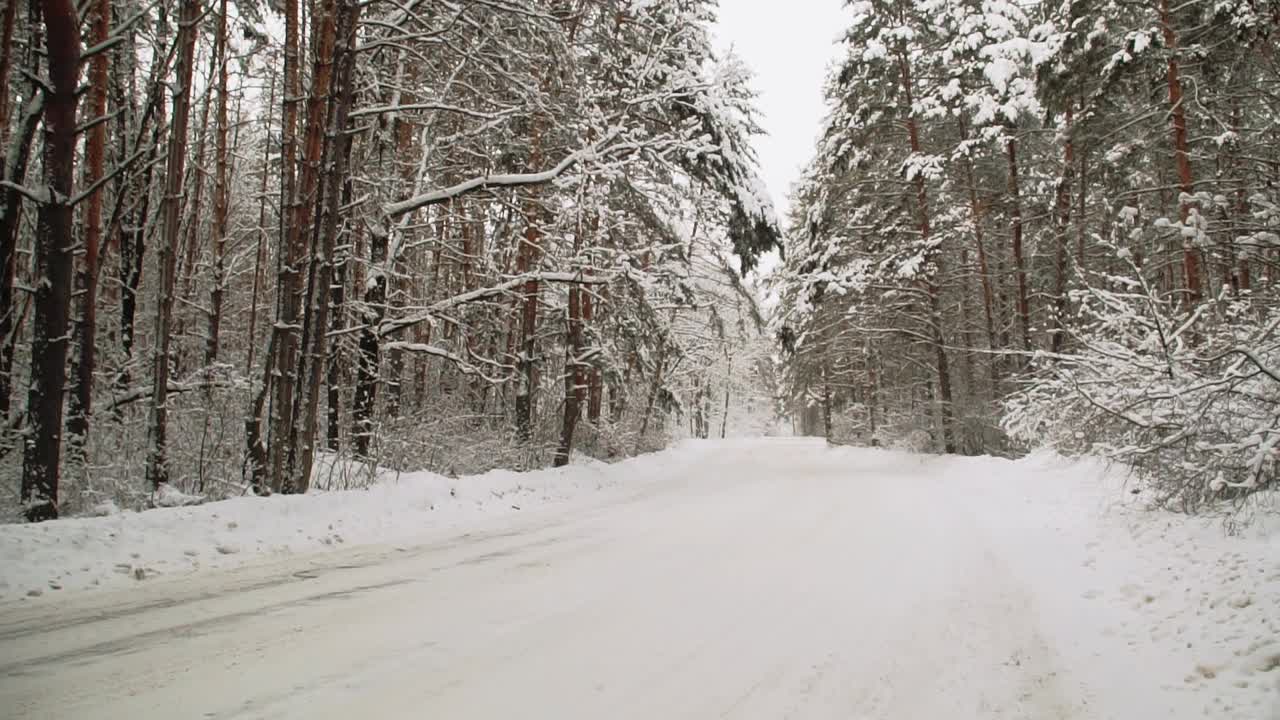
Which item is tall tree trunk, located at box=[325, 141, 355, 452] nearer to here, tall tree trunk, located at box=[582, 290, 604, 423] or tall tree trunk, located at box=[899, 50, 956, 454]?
tall tree trunk, located at box=[582, 290, 604, 423]

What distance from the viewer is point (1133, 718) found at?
8.45ft

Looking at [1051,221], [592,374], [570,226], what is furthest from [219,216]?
[1051,221]

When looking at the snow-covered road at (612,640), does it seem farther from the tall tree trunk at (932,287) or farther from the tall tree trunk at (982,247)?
the tall tree trunk at (932,287)

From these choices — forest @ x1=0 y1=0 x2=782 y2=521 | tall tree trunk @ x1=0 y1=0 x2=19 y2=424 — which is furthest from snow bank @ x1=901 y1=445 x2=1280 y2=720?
tall tree trunk @ x1=0 y1=0 x2=19 y2=424

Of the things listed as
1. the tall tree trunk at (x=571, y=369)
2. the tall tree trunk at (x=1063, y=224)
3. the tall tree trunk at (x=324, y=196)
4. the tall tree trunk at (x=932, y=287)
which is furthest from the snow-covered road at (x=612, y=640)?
the tall tree trunk at (x=932, y=287)

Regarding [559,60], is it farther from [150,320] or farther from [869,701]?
[150,320]

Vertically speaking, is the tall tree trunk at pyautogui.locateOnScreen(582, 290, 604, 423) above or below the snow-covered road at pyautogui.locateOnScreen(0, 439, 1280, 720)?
above

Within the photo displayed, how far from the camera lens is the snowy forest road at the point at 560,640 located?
255 centimetres

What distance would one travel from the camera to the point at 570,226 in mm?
11117

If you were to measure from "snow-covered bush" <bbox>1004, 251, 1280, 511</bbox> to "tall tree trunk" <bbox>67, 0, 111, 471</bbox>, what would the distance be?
29.9ft

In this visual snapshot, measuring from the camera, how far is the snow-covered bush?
416 cm

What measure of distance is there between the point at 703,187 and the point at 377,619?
32.8ft

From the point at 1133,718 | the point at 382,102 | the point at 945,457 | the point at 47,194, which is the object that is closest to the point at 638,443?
the point at 945,457

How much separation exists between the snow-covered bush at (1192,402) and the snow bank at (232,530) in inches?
252
